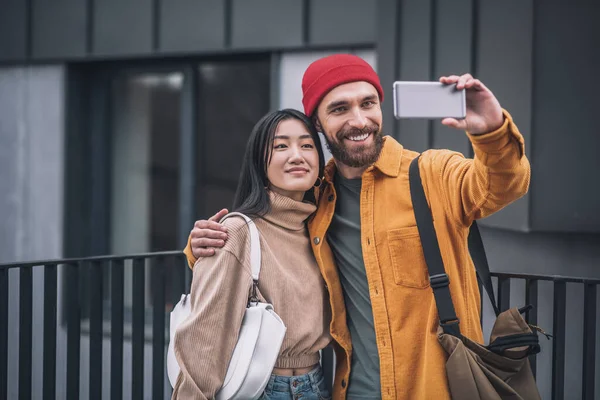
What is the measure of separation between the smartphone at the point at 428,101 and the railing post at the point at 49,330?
81.8 inches

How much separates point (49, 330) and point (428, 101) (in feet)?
7.45

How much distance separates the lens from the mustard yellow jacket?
2.50m

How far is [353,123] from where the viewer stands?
2.71 meters

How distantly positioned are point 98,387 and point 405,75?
2911 millimetres

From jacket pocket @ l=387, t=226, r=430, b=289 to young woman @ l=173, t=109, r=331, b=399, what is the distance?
0.33 meters

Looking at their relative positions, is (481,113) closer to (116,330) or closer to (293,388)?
(293,388)

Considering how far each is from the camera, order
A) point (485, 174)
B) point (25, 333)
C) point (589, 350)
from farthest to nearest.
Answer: point (25, 333) → point (589, 350) → point (485, 174)

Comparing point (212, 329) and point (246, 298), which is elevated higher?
point (246, 298)

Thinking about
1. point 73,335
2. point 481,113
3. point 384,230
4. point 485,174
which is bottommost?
point 73,335

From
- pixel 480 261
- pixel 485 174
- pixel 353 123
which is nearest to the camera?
pixel 485 174

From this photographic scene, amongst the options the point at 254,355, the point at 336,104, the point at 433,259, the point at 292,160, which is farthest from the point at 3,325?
the point at 433,259

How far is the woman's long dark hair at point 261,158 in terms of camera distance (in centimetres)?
274

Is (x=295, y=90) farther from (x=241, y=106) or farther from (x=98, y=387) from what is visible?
(x=98, y=387)

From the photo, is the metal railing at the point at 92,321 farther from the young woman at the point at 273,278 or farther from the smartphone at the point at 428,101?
the smartphone at the point at 428,101
